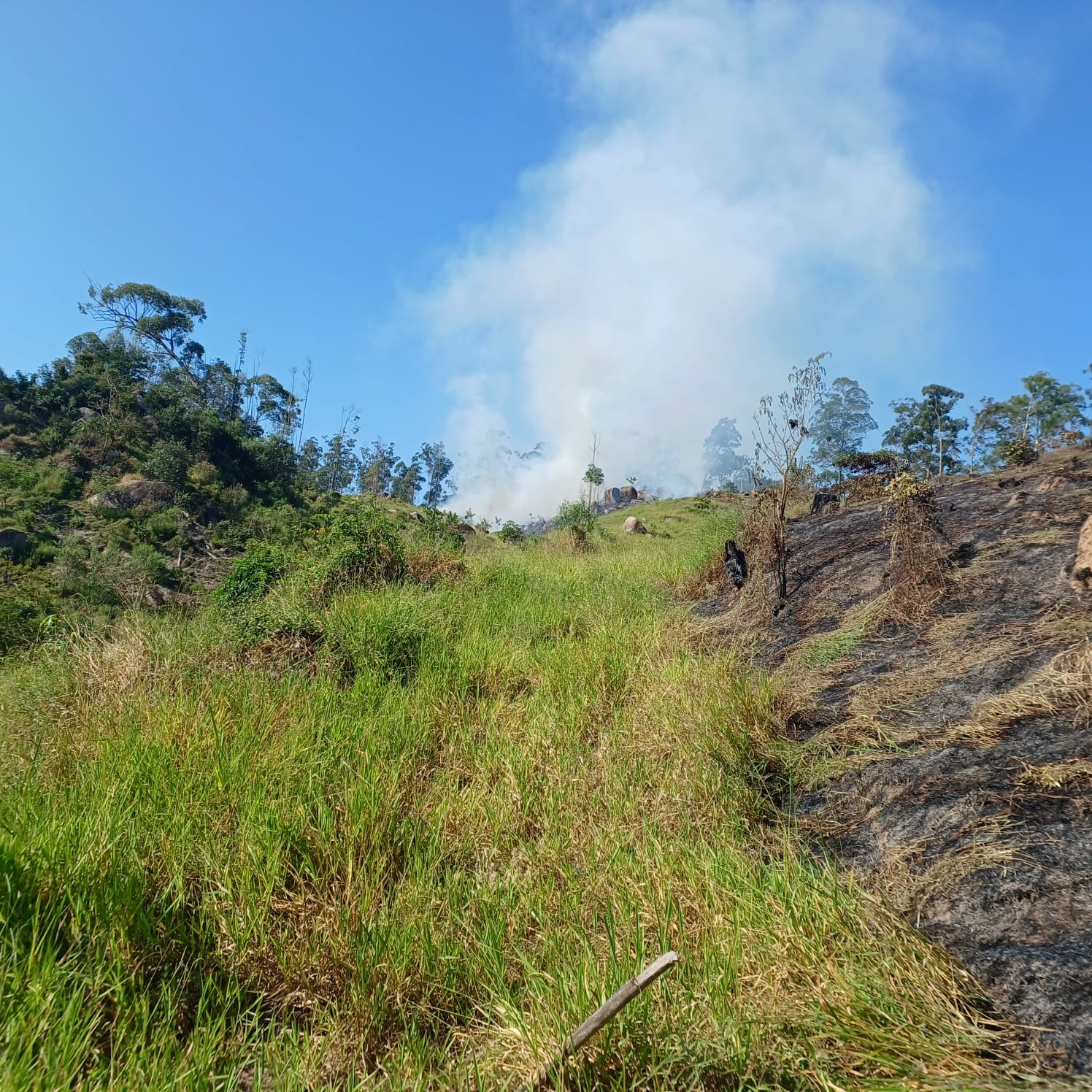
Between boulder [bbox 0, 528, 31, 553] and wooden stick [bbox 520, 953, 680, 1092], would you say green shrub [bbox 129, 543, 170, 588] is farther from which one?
wooden stick [bbox 520, 953, 680, 1092]

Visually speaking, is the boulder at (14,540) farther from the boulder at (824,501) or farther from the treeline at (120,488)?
the boulder at (824,501)

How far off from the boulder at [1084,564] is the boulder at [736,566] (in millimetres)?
3703

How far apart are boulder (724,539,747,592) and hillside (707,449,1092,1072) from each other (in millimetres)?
1388

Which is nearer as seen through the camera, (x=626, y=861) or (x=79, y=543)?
(x=626, y=861)

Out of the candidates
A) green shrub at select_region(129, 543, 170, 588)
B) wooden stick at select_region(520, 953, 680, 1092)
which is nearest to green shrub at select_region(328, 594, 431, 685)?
wooden stick at select_region(520, 953, 680, 1092)

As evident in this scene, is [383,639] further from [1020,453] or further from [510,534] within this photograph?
[510,534]

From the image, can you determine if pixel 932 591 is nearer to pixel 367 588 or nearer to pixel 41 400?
pixel 367 588

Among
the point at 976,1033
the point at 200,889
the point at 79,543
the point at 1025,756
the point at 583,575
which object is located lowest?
the point at 976,1033

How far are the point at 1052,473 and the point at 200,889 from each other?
8.84m

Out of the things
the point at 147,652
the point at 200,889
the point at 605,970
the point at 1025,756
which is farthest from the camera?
the point at 147,652

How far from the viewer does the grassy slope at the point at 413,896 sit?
1.67m

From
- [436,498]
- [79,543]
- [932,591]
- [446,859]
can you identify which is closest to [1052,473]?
[932,591]

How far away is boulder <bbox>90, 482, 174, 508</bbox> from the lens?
21703mm

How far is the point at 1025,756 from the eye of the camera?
2746 millimetres
